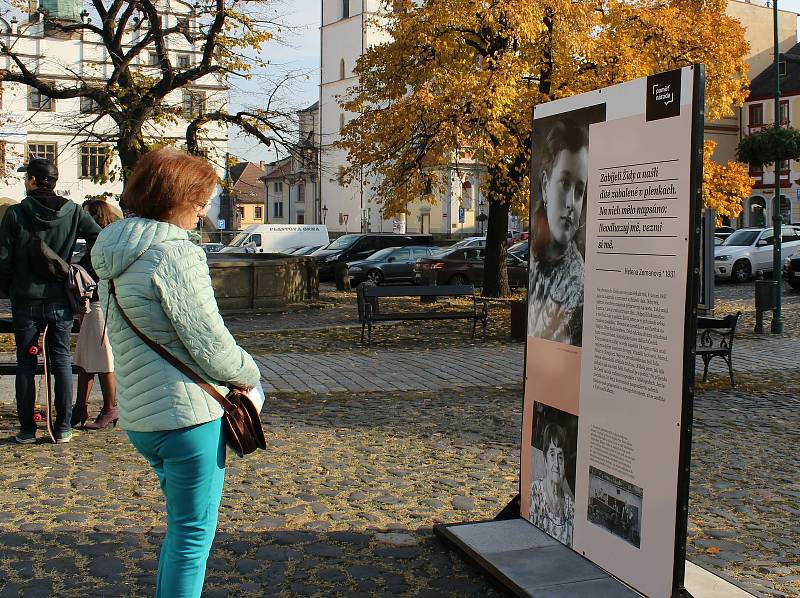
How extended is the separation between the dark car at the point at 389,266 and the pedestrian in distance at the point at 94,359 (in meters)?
23.0

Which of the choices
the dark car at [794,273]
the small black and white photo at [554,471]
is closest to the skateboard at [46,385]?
the small black and white photo at [554,471]

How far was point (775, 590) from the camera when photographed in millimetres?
4660

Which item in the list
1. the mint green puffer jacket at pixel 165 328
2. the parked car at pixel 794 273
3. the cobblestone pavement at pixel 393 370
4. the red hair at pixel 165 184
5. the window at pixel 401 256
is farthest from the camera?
the window at pixel 401 256

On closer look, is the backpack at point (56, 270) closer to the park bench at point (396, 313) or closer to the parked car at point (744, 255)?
the park bench at point (396, 313)

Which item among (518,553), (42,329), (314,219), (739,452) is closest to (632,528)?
(518,553)

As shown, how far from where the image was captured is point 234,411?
138 inches

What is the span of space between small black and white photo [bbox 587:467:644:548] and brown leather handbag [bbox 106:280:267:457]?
158 centimetres

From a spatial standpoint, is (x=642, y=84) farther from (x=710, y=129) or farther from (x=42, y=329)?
(x=710, y=129)

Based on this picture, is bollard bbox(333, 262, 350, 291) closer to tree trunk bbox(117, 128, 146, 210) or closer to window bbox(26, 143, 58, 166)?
tree trunk bbox(117, 128, 146, 210)

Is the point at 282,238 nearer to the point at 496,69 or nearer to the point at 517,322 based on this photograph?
the point at 496,69

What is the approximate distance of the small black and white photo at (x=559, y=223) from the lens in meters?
4.56

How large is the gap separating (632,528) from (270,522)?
2192 millimetres

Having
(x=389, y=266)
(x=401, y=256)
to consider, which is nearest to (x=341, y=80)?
(x=401, y=256)

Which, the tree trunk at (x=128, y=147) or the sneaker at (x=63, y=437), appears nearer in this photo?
the sneaker at (x=63, y=437)
